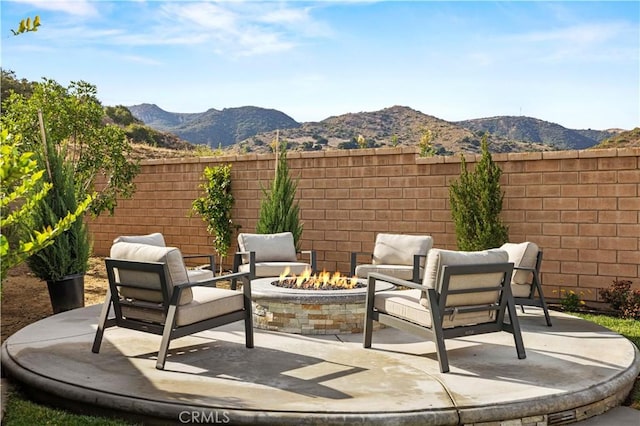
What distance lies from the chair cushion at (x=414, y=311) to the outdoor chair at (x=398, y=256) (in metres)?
2.16

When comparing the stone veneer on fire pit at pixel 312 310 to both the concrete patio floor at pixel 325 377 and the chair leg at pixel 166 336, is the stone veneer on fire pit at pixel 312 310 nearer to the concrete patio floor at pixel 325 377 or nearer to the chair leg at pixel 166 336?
the concrete patio floor at pixel 325 377

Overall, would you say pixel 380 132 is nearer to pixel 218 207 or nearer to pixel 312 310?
pixel 218 207

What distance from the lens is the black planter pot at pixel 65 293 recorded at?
24.4ft

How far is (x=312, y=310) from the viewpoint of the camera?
577cm

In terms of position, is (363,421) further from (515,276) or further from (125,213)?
(125,213)

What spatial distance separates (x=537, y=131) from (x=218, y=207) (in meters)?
24.1

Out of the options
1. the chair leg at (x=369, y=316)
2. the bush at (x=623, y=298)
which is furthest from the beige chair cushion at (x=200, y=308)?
the bush at (x=623, y=298)

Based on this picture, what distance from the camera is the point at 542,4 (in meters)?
13.4

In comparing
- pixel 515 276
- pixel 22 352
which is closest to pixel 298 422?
pixel 22 352

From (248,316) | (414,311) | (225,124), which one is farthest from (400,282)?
(225,124)

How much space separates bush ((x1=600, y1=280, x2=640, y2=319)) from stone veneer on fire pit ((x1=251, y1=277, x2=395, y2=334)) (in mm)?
3717

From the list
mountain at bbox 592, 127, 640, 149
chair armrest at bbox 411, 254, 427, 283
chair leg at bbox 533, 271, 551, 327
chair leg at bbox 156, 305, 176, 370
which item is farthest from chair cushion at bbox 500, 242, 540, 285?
mountain at bbox 592, 127, 640, 149

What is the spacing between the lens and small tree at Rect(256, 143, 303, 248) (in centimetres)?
989

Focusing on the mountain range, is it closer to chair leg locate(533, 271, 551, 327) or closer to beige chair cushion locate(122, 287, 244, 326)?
chair leg locate(533, 271, 551, 327)
